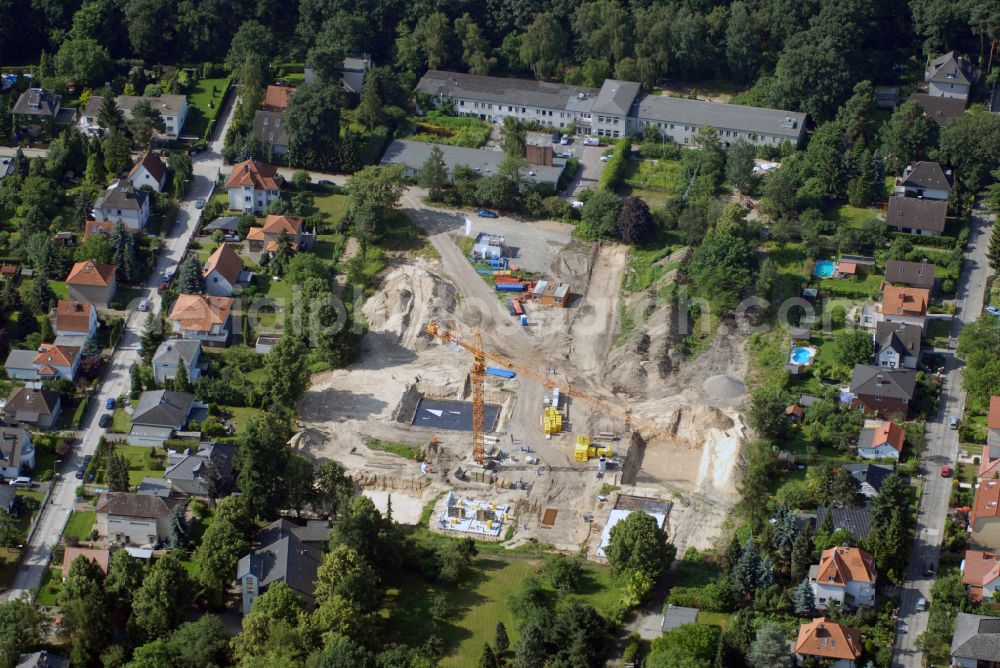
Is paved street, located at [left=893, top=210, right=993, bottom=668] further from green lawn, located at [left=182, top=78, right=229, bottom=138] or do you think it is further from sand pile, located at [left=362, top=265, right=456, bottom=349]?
green lawn, located at [left=182, top=78, right=229, bottom=138]

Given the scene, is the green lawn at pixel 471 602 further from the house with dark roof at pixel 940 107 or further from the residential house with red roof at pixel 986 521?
the house with dark roof at pixel 940 107

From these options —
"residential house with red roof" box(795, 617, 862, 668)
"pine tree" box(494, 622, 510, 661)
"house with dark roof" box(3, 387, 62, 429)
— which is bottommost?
"pine tree" box(494, 622, 510, 661)

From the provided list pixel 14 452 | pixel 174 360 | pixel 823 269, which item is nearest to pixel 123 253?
pixel 174 360

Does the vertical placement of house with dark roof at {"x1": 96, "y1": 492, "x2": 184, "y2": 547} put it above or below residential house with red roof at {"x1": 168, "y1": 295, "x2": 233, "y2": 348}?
below

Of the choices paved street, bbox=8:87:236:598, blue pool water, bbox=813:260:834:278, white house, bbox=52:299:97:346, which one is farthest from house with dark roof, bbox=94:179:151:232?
blue pool water, bbox=813:260:834:278

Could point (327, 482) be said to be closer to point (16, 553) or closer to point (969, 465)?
point (16, 553)

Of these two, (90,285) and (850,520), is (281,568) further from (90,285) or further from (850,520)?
(90,285)

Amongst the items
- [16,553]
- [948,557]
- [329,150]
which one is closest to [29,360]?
[16,553]

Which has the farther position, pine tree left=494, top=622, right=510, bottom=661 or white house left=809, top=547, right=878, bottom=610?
white house left=809, top=547, right=878, bottom=610
